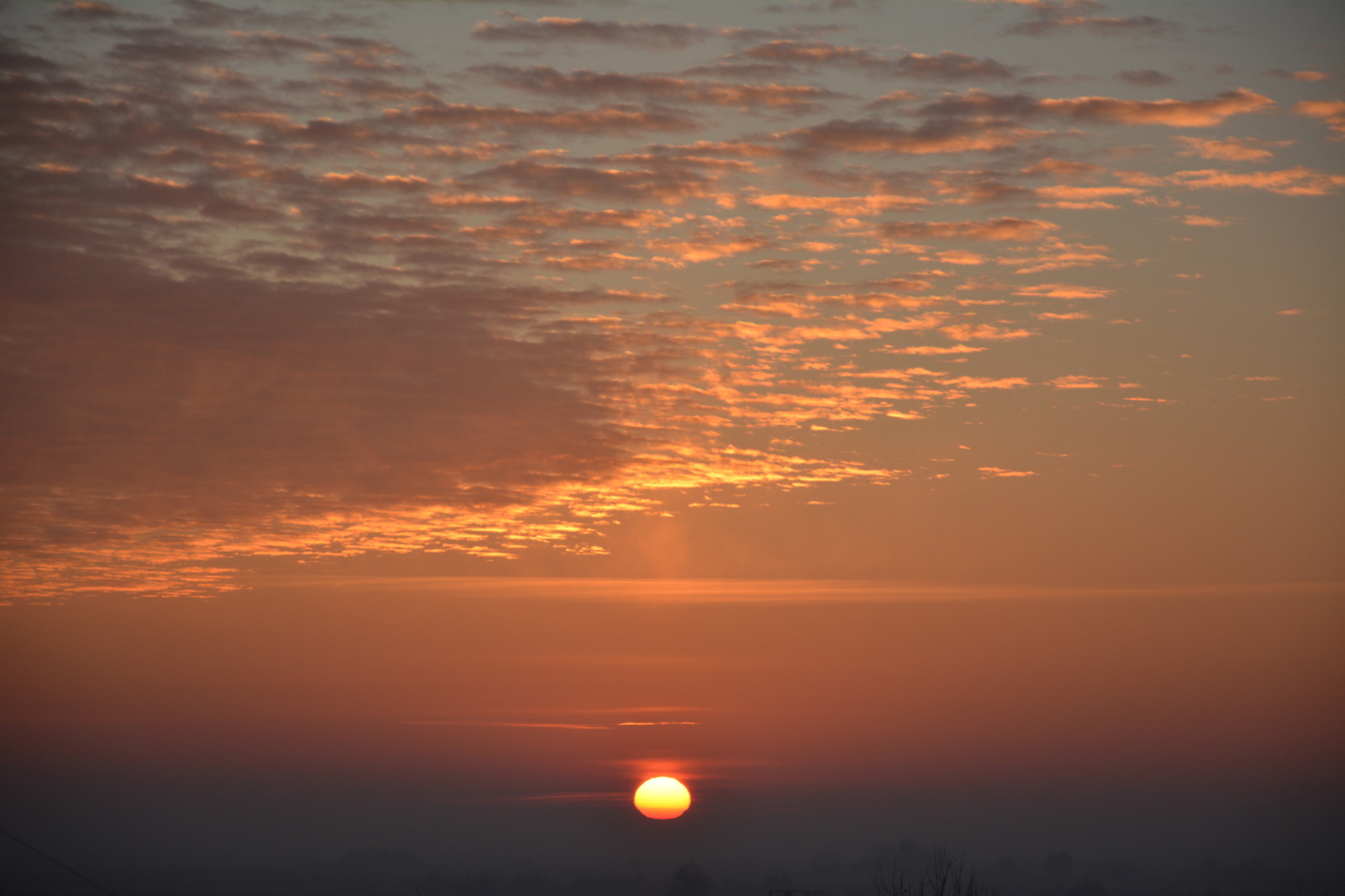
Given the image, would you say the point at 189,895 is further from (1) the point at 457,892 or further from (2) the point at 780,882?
(2) the point at 780,882

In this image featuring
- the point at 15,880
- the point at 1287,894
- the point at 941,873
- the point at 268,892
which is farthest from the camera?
the point at 268,892

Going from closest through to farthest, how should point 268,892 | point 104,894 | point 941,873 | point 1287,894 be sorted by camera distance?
point 104,894, point 941,873, point 1287,894, point 268,892

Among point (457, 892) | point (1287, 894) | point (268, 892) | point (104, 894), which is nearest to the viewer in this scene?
point (104, 894)

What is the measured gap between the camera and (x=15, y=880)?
3184cm

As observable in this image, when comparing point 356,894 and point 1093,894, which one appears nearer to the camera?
point 356,894

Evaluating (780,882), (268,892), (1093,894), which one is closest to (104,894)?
(780,882)

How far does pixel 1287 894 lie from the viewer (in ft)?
191

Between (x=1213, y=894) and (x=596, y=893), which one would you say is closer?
(x=1213, y=894)

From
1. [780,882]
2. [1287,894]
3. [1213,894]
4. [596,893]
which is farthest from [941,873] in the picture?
[596,893]

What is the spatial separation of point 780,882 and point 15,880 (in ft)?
470

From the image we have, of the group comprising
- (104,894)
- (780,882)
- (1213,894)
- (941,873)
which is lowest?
(104,894)

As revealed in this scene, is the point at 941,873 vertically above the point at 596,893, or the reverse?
the point at 596,893

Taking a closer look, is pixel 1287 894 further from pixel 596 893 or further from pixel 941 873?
pixel 596 893

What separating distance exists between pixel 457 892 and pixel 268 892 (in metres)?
36.2
